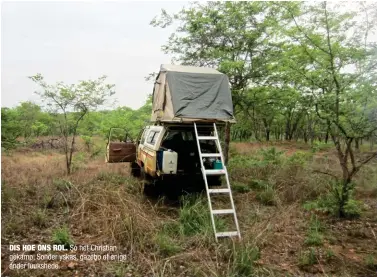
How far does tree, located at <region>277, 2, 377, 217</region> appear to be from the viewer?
5.66 metres

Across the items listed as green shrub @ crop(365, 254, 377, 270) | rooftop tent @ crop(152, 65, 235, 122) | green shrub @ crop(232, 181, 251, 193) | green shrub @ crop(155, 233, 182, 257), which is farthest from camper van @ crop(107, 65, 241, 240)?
green shrub @ crop(365, 254, 377, 270)

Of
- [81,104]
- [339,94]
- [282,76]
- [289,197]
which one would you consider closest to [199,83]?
[339,94]

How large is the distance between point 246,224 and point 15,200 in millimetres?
4153

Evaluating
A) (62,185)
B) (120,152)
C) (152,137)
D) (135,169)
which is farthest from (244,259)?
(135,169)

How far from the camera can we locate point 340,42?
649 centimetres

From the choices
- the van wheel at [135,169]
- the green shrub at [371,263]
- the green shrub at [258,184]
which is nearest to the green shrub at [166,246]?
the green shrub at [371,263]

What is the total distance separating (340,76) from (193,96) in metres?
2.85

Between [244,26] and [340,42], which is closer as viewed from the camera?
[340,42]

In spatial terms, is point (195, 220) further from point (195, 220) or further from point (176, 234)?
point (176, 234)

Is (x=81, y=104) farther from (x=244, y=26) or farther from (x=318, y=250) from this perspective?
(x=318, y=250)

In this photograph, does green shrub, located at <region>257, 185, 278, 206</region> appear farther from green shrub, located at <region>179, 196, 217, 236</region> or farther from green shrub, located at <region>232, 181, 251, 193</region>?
green shrub, located at <region>179, 196, 217, 236</region>

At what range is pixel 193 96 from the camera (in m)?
6.69

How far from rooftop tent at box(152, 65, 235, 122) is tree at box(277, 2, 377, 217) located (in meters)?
1.59

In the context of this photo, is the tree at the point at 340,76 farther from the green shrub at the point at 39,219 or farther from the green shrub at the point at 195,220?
the green shrub at the point at 39,219
